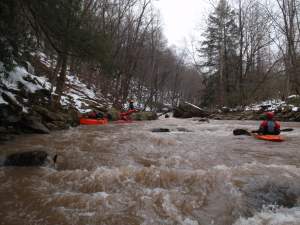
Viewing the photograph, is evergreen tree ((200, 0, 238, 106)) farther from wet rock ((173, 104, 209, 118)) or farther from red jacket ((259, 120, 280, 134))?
red jacket ((259, 120, 280, 134))

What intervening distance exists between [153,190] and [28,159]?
104 inches

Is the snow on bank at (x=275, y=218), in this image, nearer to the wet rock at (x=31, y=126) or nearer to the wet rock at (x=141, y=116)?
the wet rock at (x=31, y=126)

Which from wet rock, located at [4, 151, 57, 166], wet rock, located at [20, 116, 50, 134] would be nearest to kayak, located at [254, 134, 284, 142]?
wet rock, located at [4, 151, 57, 166]

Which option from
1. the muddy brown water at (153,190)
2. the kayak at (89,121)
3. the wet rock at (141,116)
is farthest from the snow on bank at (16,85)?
the wet rock at (141,116)

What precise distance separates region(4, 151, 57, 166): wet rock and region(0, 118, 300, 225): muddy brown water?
0.22 metres

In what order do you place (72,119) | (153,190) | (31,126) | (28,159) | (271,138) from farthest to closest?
1. (72,119)
2. (31,126)
3. (271,138)
4. (28,159)
5. (153,190)

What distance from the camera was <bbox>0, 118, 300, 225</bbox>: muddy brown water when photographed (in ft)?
9.46

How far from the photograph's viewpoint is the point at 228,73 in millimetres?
26438

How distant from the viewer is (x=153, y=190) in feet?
11.8

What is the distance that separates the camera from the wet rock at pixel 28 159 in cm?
462

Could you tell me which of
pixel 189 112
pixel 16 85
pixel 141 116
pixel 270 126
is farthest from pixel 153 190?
pixel 189 112

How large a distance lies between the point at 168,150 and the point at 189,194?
289cm

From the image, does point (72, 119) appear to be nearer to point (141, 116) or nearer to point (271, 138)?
point (141, 116)

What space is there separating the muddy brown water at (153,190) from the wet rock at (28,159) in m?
0.22
